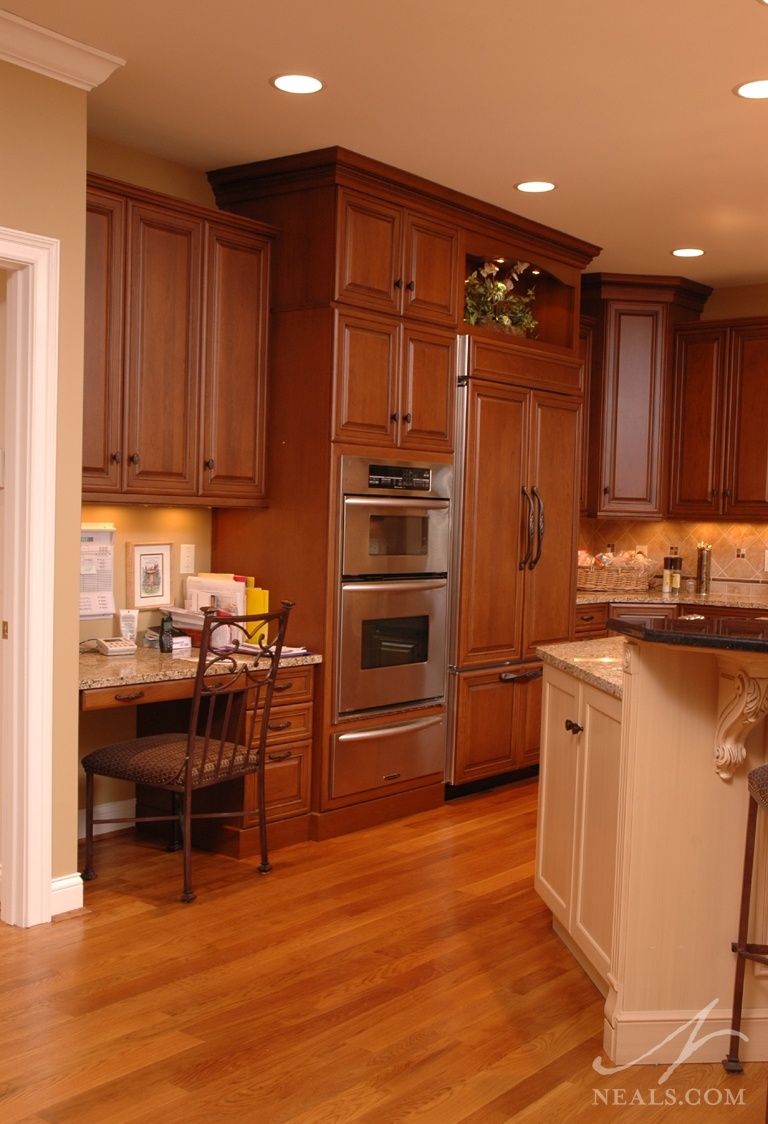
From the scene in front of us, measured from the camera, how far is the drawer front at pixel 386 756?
15.1 feet

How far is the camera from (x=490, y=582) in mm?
5289

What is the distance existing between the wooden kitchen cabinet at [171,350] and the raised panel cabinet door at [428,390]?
620mm

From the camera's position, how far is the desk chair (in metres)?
3.80

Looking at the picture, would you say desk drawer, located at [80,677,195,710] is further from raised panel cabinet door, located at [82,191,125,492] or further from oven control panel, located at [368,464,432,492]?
oven control panel, located at [368,464,432,492]

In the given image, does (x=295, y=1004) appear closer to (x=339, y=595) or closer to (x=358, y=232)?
(x=339, y=595)

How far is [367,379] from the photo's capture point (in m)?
4.64

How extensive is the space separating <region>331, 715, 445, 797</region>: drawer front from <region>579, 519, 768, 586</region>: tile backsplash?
93.6 inches

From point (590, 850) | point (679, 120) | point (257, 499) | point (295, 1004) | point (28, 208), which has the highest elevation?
point (679, 120)

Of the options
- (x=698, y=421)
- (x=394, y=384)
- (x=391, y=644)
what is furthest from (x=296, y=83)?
(x=698, y=421)

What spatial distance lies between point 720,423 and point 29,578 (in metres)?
4.37

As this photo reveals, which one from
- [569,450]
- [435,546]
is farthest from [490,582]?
[569,450]

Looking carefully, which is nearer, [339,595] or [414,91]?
[414,91]

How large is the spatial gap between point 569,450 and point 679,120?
203 cm

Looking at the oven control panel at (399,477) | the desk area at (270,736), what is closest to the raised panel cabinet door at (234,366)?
the oven control panel at (399,477)
